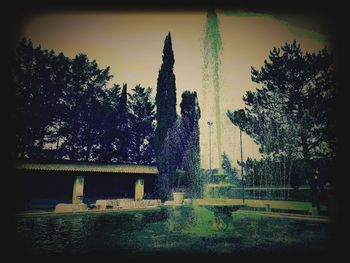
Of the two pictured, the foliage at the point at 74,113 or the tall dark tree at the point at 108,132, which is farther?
the tall dark tree at the point at 108,132

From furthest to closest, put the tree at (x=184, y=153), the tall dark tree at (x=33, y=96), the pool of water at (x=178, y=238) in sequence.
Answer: the tree at (x=184, y=153) → the tall dark tree at (x=33, y=96) → the pool of water at (x=178, y=238)

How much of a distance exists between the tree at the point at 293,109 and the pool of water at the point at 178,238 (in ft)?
30.6

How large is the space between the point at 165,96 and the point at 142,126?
9596mm

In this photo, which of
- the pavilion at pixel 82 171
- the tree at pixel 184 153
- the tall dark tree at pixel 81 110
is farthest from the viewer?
the tall dark tree at pixel 81 110

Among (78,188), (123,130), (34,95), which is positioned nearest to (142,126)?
(123,130)

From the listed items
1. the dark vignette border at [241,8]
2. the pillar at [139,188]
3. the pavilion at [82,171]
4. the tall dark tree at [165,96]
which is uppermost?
the tall dark tree at [165,96]

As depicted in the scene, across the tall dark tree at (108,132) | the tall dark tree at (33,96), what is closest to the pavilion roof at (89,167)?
the tall dark tree at (33,96)

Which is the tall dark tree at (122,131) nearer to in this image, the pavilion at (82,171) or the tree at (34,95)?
the tree at (34,95)

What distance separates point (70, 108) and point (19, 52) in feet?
28.8

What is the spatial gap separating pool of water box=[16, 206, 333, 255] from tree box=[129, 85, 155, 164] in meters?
25.2

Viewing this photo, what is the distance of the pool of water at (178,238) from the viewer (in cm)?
815

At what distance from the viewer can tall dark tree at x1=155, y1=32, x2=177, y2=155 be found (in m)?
30.5

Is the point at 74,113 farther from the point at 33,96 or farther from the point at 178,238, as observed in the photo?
the point at 178,238

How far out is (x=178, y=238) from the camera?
381 inches
